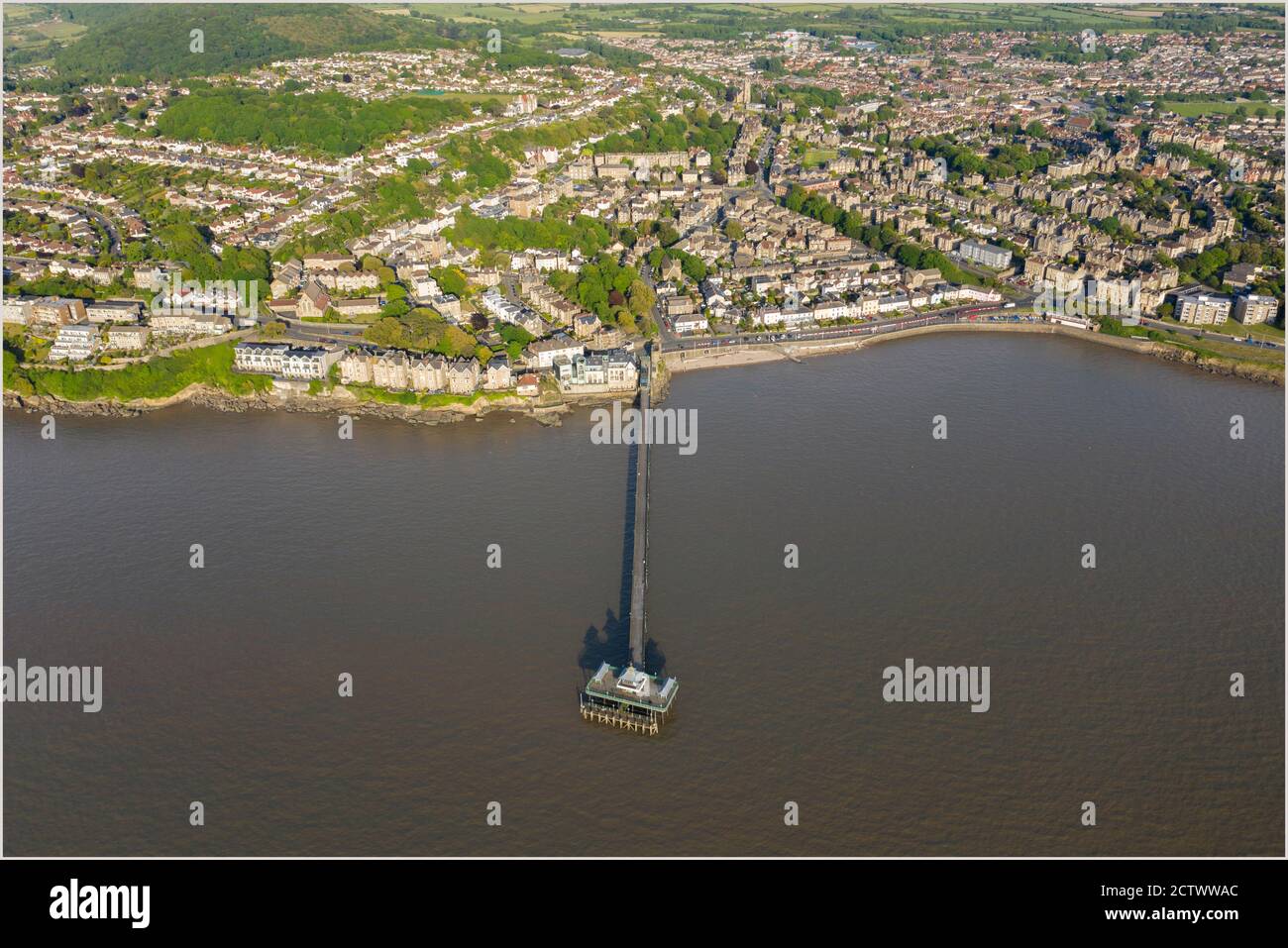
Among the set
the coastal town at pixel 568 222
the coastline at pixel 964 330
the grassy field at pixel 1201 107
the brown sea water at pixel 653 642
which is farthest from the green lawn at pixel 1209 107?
the brown sea water at pixel 653 642

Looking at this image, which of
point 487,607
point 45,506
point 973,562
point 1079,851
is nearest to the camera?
point 1079,851

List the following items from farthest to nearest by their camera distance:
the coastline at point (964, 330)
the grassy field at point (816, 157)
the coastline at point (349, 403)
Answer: the grassy field at point (816, 157) < the coastline at point (964, 330) < the coastline at point (349, 403)

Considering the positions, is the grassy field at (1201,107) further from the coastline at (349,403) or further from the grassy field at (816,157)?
the coastline at (349,403)

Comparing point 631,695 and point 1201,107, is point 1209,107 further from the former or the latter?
point 631,695

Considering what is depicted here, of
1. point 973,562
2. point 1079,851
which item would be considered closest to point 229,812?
point 1079,851

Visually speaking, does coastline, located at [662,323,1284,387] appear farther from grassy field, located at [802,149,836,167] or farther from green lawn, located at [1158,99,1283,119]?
green lawn, located at [1158,99,1283,119]

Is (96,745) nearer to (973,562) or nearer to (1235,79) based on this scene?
(973,562)
